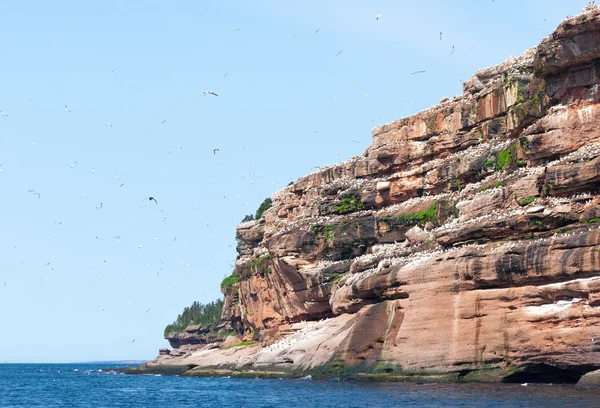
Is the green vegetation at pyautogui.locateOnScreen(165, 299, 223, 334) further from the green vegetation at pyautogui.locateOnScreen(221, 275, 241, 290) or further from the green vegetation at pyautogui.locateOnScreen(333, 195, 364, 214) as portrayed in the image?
the green vegetation at pyautogui.locateOnScreen(333, 195, 364, 214)

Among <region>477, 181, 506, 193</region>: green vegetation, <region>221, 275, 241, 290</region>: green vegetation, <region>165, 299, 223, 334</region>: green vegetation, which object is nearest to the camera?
<region>477, 181, 506, 193</region>: green vegetation

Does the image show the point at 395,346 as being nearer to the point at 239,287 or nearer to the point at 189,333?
the point at 239,287

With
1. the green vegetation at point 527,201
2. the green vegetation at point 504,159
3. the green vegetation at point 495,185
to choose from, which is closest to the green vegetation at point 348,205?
the green vegetation at point 504,159

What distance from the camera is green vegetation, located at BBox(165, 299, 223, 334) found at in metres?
155

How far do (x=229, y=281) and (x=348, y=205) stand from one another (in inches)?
1373

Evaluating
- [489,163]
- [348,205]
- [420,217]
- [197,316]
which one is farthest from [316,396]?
[197,316]

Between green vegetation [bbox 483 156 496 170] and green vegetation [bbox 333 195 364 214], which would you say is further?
green vegetation [bbox 333 195 364 214]

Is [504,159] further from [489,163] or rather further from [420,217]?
[420,217]

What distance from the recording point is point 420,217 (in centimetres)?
7688

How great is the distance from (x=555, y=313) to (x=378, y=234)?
3286cm

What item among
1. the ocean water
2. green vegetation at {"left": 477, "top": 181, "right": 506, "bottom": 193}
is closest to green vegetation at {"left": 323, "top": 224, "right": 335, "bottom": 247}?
the ocean water

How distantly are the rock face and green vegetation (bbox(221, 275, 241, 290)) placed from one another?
76.6 ft

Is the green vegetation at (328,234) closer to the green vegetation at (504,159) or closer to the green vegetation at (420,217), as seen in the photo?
the green vegetation at (420,217)

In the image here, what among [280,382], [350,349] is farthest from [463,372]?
[280,382]
